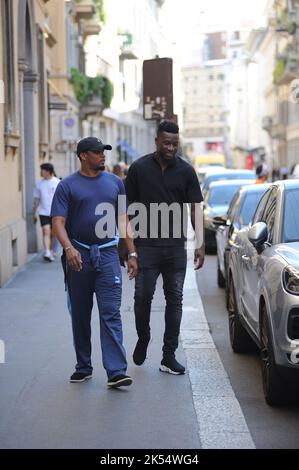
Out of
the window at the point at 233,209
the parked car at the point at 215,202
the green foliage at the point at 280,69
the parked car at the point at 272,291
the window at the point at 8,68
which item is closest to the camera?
the parked car at the point at 272,291

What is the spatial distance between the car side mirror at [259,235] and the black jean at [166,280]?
0.57m

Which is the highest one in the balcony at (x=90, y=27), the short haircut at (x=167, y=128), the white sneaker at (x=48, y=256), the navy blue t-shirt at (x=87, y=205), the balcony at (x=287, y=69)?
the balcony at (x=90, y=27)

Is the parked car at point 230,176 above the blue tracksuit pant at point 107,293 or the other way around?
the other way around

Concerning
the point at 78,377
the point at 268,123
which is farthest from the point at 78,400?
the point at 268,123

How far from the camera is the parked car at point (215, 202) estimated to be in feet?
66.1

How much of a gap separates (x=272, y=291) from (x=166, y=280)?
4.45 ft

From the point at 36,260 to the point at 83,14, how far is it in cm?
1942

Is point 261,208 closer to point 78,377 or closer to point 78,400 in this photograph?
point 78,377

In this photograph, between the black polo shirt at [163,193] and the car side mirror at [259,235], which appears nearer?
the car side mirror at [259,235]

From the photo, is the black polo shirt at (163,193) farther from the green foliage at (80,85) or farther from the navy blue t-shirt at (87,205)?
the green foliage at (80,85)

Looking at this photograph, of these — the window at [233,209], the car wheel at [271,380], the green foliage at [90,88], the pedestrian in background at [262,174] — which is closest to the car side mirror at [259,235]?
the car wheel at [271,380]

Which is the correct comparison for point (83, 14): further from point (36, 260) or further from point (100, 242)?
point (100, 242)

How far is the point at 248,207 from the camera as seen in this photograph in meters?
13.6
